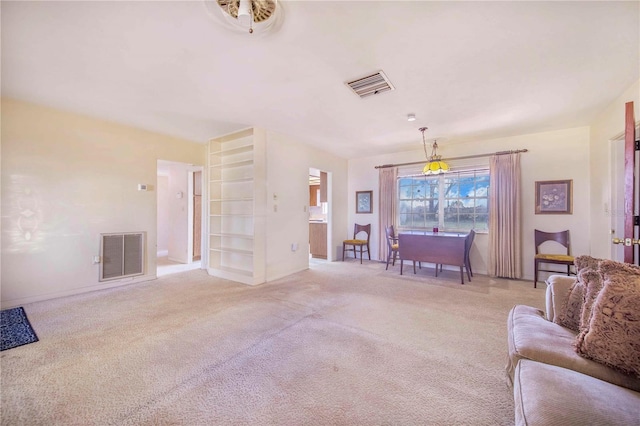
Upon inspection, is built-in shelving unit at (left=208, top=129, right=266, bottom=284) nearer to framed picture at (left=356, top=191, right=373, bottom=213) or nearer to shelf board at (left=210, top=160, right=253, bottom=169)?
shelf board at (left=210, top=160, right=253, bottom=169)

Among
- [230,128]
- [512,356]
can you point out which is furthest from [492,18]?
[230,128]

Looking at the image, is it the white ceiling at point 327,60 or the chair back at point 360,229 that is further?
the chair back at point 360,229

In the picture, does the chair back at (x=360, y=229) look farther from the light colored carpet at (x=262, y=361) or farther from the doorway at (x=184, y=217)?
the doorway at (x=184, y=217)

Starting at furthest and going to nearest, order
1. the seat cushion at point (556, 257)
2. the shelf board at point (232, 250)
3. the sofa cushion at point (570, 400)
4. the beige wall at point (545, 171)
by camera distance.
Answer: the shelf board at point (232, 250) < the beige wall at point (545, 171) < the seat cushion at point (556, 257) < the sofa cushion at point (570, 400)

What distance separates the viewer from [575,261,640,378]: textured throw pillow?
1.09m

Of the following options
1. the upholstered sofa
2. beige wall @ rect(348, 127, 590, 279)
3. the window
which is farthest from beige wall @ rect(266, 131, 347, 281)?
the upholstered sofa

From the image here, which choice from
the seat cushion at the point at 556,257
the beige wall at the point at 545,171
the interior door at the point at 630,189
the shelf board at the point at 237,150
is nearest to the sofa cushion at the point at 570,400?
the interior door at the point at 630,189

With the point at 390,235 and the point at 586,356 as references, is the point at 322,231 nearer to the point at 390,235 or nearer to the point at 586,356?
the point at 390,235

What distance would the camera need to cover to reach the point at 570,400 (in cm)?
92

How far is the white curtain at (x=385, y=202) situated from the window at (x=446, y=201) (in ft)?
0.64

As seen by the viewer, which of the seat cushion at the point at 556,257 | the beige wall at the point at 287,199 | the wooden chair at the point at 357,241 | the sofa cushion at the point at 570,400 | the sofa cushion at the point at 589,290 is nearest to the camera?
the sofa cushion at the point at 570,400

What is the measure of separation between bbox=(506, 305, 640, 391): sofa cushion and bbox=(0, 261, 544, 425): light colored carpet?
0.38 m

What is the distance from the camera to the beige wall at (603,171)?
114 inches

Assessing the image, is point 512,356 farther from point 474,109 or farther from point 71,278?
point 71,278
